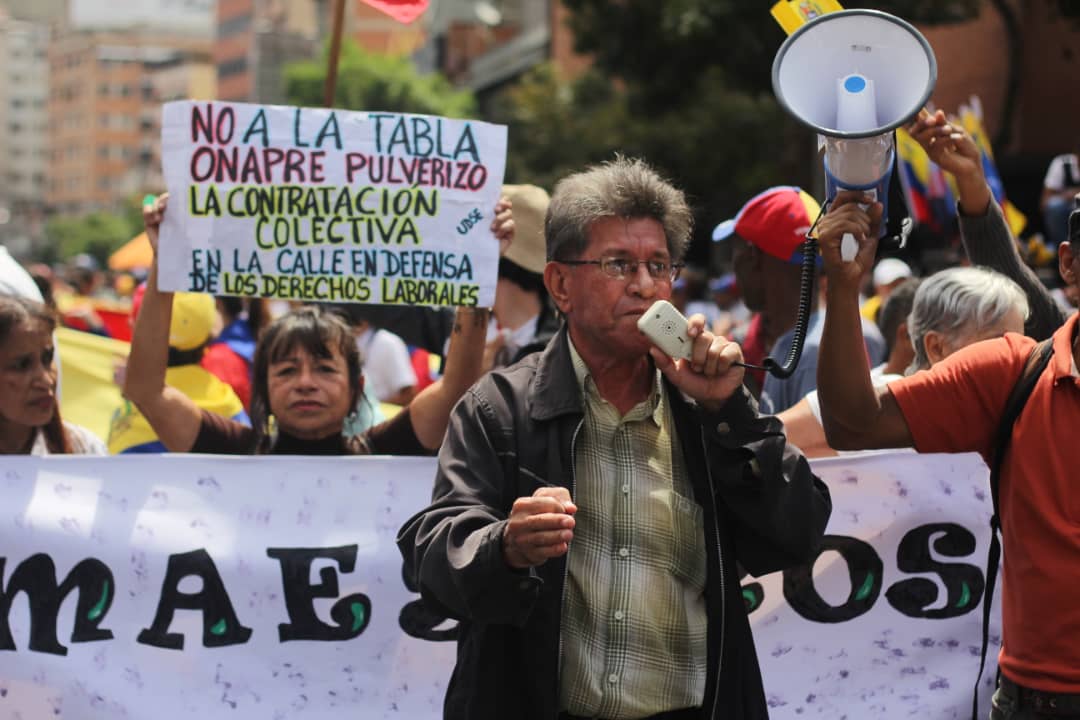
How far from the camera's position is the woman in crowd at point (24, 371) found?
4348 millimetres

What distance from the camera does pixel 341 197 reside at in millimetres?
4539

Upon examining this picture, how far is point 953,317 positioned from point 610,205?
1467mm

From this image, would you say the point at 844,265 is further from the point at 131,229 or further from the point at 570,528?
the point at 131,229

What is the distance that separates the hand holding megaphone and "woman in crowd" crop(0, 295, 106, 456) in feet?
8.34

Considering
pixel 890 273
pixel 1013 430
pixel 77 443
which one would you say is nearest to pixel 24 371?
pixel 77 443

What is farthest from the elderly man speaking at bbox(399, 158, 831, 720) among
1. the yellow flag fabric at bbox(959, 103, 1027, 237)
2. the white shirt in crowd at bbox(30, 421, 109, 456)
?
the yellow flag fabric at bbox(959, 103, 1027, 237)

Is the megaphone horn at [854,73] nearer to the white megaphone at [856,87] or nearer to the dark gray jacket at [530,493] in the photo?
the white megaphone at [856,87]

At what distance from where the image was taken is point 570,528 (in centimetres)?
246

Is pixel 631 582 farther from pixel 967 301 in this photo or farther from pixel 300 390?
pixel 300 390

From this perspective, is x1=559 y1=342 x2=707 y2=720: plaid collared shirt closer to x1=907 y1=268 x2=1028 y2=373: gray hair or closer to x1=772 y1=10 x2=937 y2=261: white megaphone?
x1=772 y1=10 x2=937 y2=261: white megaphone

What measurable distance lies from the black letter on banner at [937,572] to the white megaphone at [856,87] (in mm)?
1449

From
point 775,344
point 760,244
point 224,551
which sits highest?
point 760,244

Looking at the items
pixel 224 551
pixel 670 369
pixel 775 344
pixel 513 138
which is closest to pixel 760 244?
pixel 775 344

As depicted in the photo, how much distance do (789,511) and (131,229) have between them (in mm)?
107001
